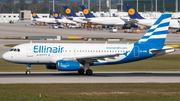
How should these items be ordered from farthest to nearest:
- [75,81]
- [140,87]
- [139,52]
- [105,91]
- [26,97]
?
[139,52] → [75,81] → [140,87] → [105,91] → [26,97]

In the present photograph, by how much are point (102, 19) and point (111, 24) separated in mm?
8856

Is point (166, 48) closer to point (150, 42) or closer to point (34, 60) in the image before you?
point (150, 42)

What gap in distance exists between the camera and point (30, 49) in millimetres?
40656

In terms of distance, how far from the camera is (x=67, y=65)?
128 feet

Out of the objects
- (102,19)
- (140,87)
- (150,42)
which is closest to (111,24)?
(102,19)

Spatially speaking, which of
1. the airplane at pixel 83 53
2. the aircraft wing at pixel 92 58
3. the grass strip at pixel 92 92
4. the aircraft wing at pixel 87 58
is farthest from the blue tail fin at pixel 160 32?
the grass strip at pixel 92 92

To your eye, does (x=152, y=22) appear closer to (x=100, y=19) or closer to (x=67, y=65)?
(x=100, y=19)

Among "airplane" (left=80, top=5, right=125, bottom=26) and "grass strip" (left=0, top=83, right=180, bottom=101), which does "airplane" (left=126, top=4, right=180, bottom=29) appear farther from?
"grass strip" (left=0, top=83, right=180, bottom=101)

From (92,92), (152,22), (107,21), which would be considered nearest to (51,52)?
(92,92)

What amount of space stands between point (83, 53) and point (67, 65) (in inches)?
152

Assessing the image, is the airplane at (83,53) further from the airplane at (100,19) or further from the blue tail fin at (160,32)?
the airplane at (100,19)

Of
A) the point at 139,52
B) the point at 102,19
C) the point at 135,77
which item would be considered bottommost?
the point at 135,77

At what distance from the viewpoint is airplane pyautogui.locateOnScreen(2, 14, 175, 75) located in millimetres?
40406

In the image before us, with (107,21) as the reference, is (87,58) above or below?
below
